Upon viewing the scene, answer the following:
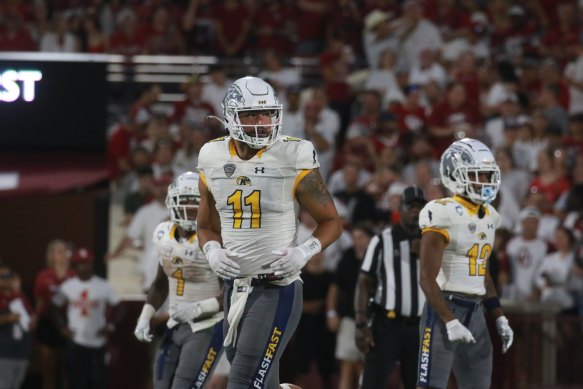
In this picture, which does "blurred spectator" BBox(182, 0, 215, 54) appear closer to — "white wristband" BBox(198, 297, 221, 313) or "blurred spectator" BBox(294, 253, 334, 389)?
"blurred spectator" BBox(294, 253, 334, 389)

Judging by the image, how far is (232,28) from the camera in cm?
1664

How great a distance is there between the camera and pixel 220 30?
54.4 ft

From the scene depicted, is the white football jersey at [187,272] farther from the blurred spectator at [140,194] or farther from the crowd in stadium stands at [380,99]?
the blurred spectator at [140,194]

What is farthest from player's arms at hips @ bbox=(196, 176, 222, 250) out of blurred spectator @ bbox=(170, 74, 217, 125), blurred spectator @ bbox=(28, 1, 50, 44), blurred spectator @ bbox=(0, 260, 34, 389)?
blurred spectator @ bbox=(28, 1, 50, 44)

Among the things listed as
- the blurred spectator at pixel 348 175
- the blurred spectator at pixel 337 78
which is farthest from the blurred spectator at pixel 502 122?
the blurred spectator at pixel 337 78

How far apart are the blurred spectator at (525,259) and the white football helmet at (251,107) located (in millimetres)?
5631

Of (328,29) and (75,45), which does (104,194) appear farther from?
(328,29)

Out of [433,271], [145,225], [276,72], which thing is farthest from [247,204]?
[276,72]

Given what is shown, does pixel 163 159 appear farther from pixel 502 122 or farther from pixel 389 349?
pixel 389 349

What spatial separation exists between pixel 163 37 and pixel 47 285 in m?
5.56

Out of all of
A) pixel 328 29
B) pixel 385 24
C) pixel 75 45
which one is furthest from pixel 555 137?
pixel 75 45

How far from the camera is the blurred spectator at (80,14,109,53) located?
16.1 metres

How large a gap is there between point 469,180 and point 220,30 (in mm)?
9753

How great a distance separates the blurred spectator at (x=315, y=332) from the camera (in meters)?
11.0
